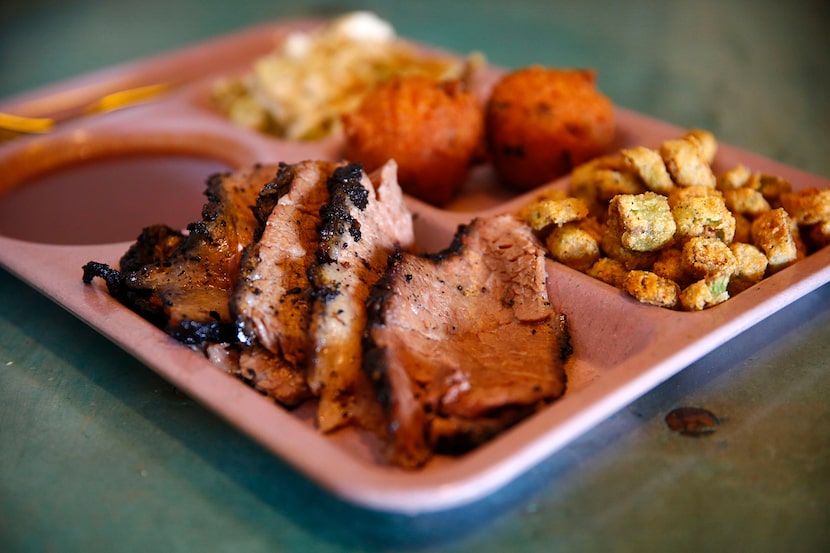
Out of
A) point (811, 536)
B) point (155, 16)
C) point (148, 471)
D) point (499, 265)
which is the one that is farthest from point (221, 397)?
point (155, 16)

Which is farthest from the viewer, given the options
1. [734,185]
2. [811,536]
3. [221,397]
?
[734,185]

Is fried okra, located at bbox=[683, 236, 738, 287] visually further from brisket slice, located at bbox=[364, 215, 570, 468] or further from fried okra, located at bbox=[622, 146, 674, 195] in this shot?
brisket slice, located at bbox=[364, 215, 570, 468]

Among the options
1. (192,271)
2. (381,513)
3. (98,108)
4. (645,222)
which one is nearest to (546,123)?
(645,222)

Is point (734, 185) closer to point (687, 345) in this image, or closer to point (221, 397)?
point (687, 345)

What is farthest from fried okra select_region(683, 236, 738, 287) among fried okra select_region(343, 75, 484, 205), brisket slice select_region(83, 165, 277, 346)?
brisket slice select_region(83, 165, 277, 346)

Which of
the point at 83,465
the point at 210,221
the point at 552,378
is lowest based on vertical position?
the point at 83,465

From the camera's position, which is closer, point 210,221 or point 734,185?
point 210,221

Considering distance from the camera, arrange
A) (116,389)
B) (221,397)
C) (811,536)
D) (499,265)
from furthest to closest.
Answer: (499,265), (116,389), (221,397), (811,536)

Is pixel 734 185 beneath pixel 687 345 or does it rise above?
above
